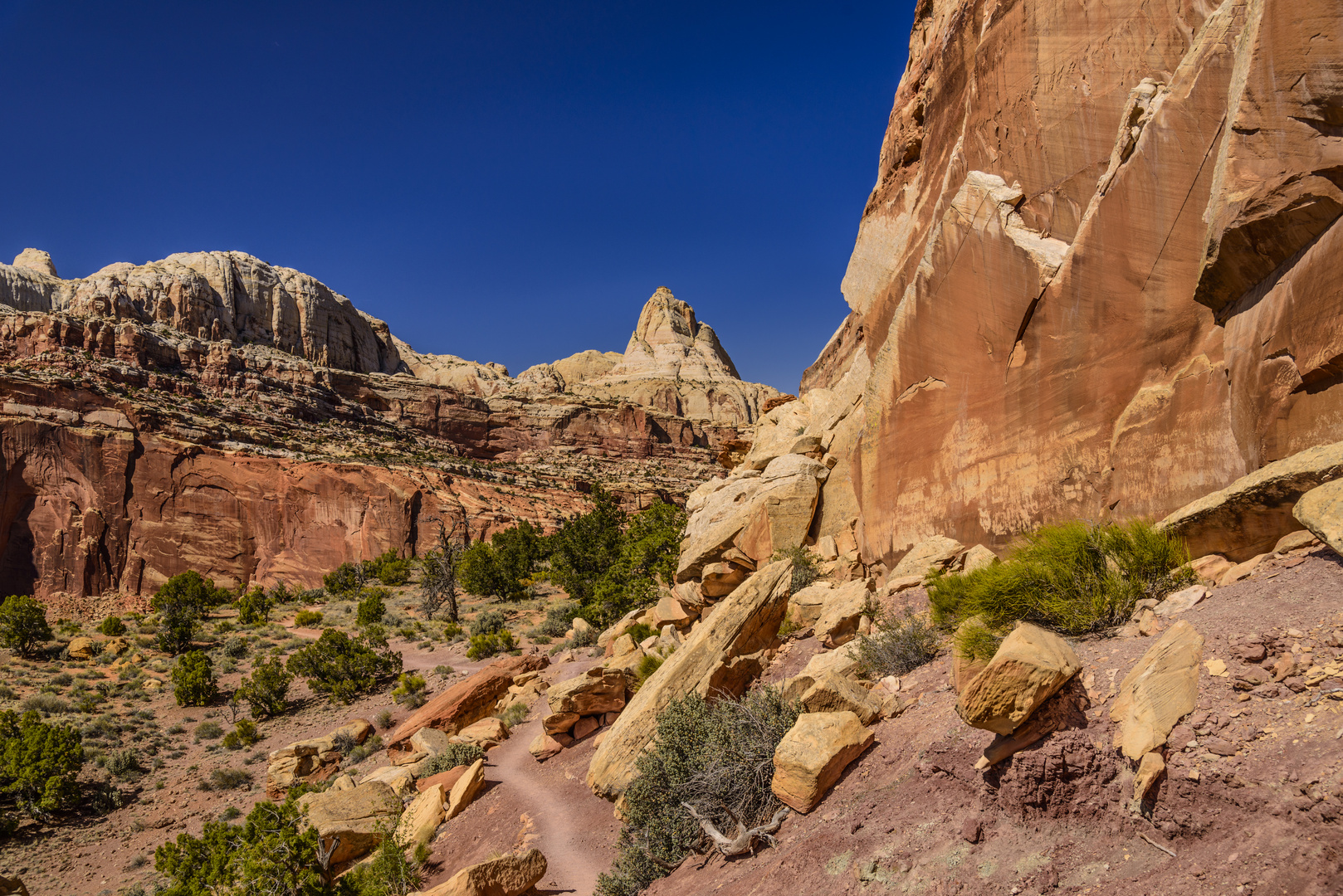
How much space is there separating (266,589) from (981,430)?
58022mm

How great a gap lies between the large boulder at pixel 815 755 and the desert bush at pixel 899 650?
53.2 inches


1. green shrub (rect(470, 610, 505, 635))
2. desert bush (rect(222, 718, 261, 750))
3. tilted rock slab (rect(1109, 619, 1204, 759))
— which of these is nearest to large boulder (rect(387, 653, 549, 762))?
desert bush (rect(222, 718, 261, 750))

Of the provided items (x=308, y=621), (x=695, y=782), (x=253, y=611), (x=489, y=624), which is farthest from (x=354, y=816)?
(x=253, y=611)

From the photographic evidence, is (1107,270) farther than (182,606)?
No

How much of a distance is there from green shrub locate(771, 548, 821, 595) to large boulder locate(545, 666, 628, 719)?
13.8ft

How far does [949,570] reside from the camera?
10.3 metres

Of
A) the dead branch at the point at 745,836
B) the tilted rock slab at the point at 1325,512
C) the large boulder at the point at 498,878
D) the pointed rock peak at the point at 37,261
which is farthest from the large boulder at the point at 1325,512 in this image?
the pointed rock peak at the point at 37,261

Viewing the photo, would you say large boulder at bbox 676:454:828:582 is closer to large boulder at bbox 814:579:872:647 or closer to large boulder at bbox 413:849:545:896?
large boulder at bbox 814:579:872:647

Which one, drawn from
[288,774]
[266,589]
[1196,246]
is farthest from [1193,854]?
[266,589]

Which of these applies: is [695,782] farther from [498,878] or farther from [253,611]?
[253,611]

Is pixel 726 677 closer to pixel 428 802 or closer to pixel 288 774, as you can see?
pixel 428 802

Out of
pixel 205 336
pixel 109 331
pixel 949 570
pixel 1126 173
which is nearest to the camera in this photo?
pixel 1126 173

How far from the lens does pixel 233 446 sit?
189 feet

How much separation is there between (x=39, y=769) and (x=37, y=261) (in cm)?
12243
